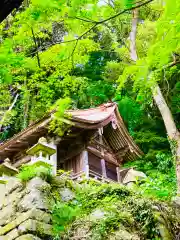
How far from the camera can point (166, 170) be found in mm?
14945

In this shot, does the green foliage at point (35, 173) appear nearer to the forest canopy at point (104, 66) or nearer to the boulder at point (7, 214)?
the boulder at point (7, 214)

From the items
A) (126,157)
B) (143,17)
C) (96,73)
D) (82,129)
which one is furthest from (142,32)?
(82,129)

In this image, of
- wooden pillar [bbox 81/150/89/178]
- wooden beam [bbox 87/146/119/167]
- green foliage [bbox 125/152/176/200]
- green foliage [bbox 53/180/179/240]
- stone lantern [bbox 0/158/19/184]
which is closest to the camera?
green foliage [bbox 53/180/179/240]

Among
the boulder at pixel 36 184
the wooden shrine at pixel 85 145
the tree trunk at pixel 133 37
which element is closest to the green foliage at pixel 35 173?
the boulder at pixel 36 184

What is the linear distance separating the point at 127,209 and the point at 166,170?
10.1 meters

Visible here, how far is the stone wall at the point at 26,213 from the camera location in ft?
17.1

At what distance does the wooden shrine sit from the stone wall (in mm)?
3310

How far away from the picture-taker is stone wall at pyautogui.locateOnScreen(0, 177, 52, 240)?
5207mm

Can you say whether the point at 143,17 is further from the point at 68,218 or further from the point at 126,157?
the point at 68,218

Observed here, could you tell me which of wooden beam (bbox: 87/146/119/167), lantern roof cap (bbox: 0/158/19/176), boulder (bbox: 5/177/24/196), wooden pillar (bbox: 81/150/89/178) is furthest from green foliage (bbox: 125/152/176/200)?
boulder (bbox: 5/177/24/196)

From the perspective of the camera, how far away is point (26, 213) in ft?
17.7

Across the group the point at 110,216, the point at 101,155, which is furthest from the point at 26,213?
the point at 101,155

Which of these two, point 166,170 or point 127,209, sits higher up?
point 166,170

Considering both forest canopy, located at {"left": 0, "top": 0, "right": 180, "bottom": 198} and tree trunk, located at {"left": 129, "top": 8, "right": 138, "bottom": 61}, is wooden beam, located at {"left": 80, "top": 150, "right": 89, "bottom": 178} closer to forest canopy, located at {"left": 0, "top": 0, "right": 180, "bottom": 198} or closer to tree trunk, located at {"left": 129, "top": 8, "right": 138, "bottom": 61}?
forest canopy, located at {"left": 0, "top": 0, "right": 180, "bottom": 198}
